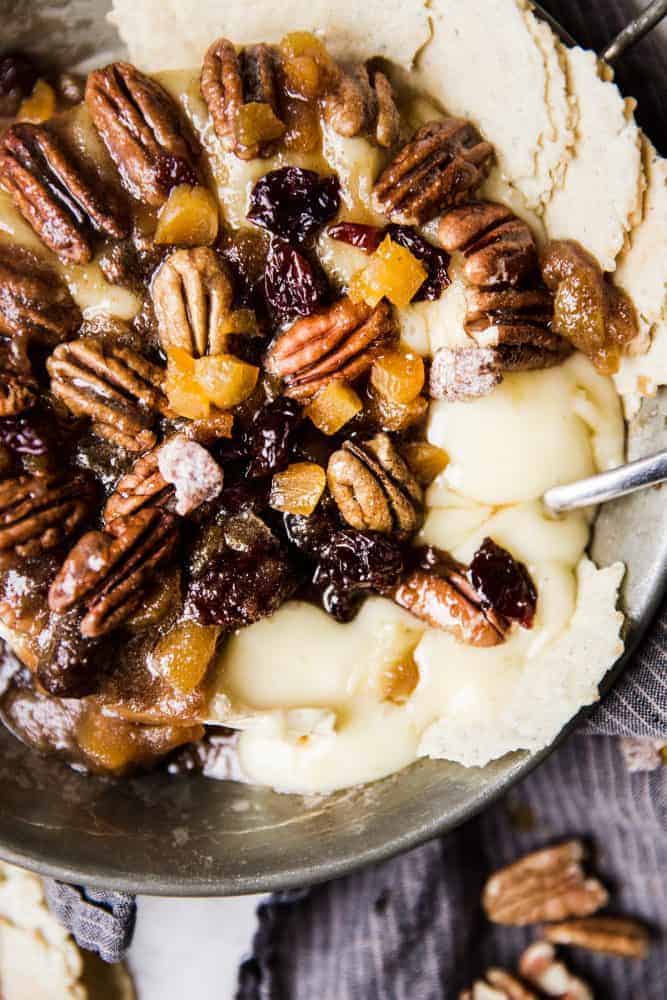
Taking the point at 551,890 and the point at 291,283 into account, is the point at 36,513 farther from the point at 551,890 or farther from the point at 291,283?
the point at 551,890

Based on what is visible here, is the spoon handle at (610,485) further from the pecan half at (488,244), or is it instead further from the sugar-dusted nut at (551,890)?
the sugar-dusted nut at (551,890)

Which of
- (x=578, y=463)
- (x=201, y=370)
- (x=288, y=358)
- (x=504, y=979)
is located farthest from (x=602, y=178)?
(x=504, y=979)

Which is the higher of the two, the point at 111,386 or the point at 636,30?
the point at 636,30

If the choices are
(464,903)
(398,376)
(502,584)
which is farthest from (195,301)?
(464,903)

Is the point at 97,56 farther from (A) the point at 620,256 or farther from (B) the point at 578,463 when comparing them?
(B) the point at 578,463

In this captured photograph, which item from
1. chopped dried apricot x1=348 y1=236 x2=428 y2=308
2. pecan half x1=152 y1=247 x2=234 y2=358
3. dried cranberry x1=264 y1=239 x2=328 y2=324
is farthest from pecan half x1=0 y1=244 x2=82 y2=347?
chopped dried apricot x1=348 y1=236 x2=428 y2=308

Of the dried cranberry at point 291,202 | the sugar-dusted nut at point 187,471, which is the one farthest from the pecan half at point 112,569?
the dried cranberry at point 291,202

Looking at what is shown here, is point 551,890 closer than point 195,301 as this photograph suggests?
No
